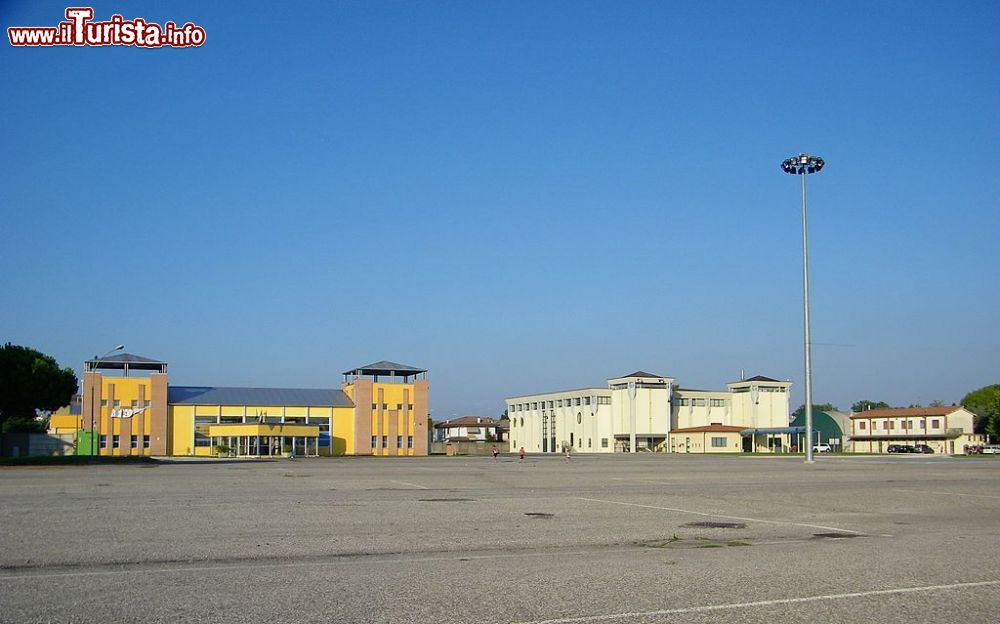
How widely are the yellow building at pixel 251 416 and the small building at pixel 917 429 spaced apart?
6301 centimetres

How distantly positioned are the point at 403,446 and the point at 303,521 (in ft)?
314

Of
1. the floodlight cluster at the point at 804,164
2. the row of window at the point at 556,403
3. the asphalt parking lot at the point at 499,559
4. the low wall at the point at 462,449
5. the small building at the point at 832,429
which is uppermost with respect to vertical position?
the floodlight cluster at the point at 804,164

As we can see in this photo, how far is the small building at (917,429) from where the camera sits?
397 ft

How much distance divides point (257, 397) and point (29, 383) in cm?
3000

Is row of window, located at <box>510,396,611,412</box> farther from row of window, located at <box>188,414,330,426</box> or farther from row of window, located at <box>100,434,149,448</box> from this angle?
row of window, located at <box>100,434,149,448</box>

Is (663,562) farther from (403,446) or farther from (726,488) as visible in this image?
(403,446)

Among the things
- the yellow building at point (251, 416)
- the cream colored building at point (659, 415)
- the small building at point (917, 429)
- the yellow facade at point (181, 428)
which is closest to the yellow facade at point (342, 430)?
the yellow building at point (251, 416)

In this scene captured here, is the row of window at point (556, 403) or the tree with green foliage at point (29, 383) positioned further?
the row of window at point (556, 403)

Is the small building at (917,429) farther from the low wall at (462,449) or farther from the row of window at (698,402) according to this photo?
the low wall at (462,449)

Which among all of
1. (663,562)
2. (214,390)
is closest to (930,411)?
(214,390)

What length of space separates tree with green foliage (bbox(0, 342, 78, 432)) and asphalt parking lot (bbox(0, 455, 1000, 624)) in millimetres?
68007

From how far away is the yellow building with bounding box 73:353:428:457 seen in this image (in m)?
99.9

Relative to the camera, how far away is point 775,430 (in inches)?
4688

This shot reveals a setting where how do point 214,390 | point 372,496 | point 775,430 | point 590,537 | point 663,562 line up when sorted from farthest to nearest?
point 775,430 → point 214,390 → point 372,496 → point 590,537 → point 663,562
